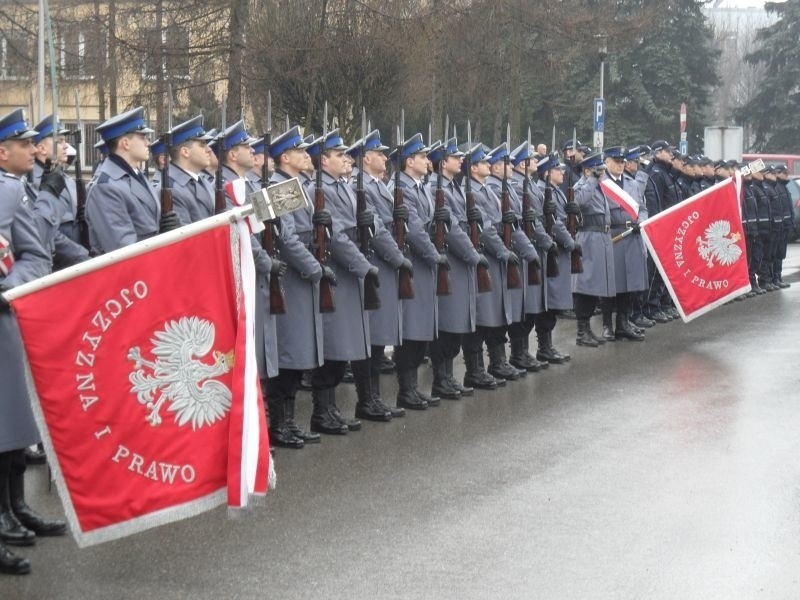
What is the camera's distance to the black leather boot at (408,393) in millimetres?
10305

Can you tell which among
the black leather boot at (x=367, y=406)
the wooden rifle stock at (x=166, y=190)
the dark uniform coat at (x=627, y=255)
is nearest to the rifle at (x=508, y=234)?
the black leather boot at (x=367, y=406)

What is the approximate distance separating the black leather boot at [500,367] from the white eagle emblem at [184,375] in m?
5.90

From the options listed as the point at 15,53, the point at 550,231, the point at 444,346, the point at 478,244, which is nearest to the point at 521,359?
the point at 550,231

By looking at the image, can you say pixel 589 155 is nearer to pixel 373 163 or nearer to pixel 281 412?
pixel 373 163

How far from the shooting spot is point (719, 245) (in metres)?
15.1

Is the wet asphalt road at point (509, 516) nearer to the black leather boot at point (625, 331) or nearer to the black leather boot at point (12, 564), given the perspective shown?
the black leather boot at point (12, 564)

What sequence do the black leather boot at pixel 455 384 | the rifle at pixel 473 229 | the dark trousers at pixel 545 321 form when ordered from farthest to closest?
the dark trousers at pixel 545 321, the rifle at pixel 473 229, the black leather boot at pixel 455 384

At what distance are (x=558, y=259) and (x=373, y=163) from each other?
3.18m

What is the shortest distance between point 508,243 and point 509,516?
495 cm

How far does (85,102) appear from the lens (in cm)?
2777

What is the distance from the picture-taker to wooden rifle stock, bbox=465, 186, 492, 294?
11078 mm

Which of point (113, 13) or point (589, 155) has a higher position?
point (113, 13)

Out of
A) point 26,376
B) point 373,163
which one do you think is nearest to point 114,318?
point 26,376

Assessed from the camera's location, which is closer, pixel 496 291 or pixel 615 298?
pixel 496 291
